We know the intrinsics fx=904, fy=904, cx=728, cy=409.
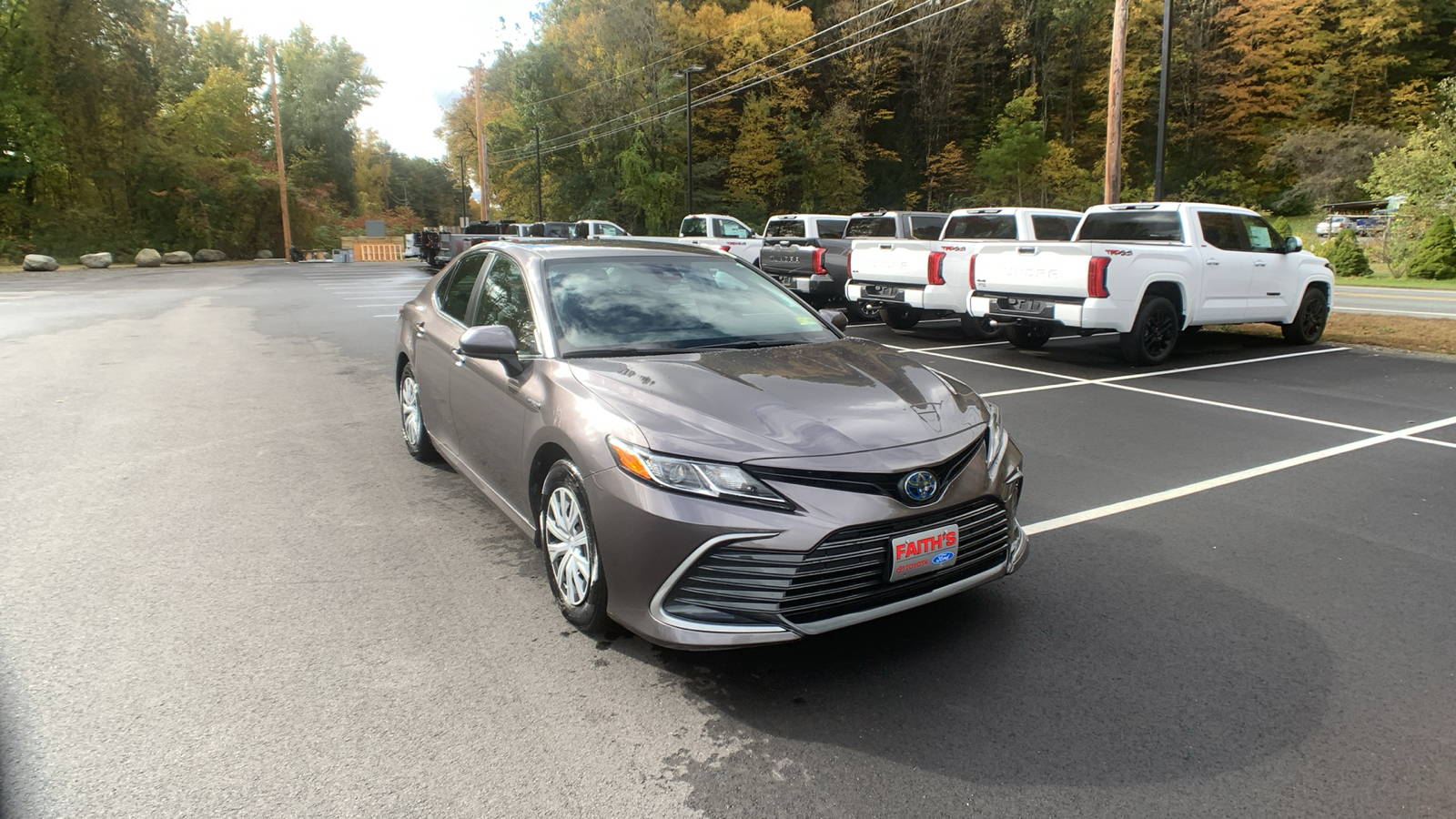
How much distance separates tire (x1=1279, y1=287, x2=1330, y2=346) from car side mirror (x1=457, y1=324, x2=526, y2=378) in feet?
39.1

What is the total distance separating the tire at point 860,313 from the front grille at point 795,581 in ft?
38.4

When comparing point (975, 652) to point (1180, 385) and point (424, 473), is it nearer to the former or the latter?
point (424, 473)

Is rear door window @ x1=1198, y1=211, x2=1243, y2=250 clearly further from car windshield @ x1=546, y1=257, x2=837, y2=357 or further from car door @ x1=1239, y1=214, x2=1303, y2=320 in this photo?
car windshield @ x1=546, y1=257, x2=837, y2=357

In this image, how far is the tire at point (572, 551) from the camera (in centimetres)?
344

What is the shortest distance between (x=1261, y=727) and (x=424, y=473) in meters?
4.90

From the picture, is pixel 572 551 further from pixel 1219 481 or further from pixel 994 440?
pixel 1219 481

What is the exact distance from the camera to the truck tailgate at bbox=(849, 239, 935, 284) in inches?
514

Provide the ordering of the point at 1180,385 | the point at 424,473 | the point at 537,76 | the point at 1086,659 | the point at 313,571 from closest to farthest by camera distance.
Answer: the point at 1086,659 → the point at 313,571 → the point at 424,473 → the point at 1180,385 → the point at 537,76

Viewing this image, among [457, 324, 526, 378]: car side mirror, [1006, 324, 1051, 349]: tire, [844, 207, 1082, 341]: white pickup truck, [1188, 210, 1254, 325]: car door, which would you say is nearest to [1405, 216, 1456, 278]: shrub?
[844, 207, 1082, 341]: white pickup truck

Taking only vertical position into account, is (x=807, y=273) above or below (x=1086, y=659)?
above

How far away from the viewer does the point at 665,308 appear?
4492 millimetres

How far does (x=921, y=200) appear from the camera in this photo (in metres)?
57.1

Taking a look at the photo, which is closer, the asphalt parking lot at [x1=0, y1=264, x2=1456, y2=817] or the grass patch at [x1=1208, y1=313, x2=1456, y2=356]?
the asphalt parking lot at [x1=0, y1=264, x2=1456, y2=817]

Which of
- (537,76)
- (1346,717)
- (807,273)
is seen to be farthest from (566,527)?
(537,76)
